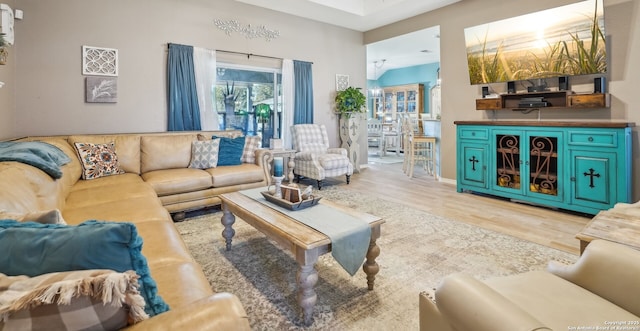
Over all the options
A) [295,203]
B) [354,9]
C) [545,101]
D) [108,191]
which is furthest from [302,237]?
[354,9]

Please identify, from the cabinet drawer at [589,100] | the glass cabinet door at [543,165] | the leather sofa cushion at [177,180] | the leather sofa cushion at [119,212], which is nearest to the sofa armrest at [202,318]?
the leather sofa cushion at [119,212]

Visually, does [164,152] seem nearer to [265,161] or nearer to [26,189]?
[265,161]

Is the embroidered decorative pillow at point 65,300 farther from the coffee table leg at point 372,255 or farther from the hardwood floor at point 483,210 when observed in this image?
the hardwood floor at point 483,210

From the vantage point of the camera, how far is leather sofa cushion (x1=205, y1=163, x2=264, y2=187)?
378cm

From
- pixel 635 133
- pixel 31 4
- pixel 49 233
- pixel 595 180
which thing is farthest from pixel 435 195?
pixel 31 4

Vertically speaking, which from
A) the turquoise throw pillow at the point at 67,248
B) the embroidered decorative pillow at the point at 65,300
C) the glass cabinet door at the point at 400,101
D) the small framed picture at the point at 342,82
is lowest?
the embroidered decorative pillow at the point at 65,300

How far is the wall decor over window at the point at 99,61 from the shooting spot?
13.0 ft

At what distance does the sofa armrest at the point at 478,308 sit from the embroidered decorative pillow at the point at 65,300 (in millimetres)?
889

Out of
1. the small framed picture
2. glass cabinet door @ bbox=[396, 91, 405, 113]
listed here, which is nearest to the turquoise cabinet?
the small framed picture

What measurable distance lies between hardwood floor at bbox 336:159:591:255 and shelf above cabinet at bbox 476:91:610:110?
123 centimetres

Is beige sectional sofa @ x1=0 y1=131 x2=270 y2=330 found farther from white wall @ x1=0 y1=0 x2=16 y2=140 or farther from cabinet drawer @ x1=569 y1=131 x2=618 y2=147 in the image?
cabinet drawer @ x1=569 y1=131 x2=618 y2=147

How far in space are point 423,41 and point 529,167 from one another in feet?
14.4

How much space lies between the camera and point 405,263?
8.05ft

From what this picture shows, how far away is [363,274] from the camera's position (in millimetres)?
2283
